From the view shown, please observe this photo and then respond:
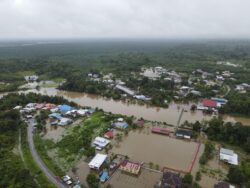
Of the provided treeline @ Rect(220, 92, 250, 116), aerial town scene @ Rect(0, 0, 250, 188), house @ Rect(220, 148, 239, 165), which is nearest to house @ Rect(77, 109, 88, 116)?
aerial town scene @ Rect(0, 0, 250, 188)

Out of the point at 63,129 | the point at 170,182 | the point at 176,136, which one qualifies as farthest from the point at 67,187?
the point at 176,136

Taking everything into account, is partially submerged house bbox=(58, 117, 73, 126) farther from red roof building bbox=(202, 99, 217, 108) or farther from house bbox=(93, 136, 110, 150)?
red roof building bbox=(202, 99, 217, 108)

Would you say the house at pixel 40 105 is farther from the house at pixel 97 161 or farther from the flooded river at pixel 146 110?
the house at pixel 97 161

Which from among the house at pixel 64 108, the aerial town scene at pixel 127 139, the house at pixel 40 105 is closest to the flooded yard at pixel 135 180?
the aerial town scene at pixel 127 139

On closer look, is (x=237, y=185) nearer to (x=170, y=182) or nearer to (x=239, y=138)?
(x=170, y=182)

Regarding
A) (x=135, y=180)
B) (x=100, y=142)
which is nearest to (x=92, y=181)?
(x=135, y=180)

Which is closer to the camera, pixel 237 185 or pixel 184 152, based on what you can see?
pixel 237 185
